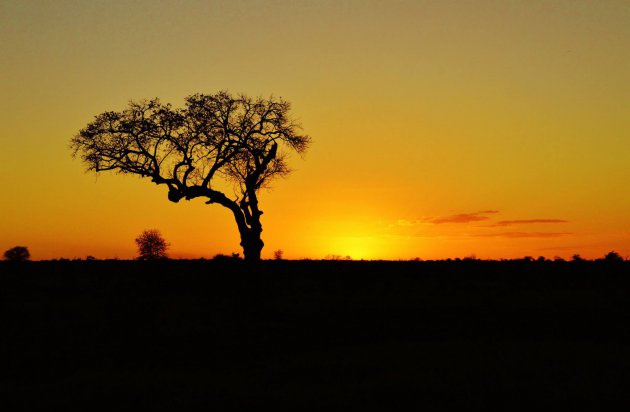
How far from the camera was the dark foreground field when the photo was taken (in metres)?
20.7

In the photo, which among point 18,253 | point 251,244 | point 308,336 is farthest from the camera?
point 18,253

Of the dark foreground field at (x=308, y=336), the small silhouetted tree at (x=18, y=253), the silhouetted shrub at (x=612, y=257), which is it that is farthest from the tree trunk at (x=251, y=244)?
the small silhouetted tree at (x=18, y=253)

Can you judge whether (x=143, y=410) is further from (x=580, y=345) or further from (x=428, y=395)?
(x=580, y=345)

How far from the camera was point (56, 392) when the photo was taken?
71.2 feet

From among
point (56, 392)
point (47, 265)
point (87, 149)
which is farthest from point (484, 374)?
point (47, 265)

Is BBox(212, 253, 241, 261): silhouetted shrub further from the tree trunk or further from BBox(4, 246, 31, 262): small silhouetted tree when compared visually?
BBox(4, 246, 31, 262): small silhouetted tree

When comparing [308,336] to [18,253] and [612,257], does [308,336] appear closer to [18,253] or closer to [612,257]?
[612,257]

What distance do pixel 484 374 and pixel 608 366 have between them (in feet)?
15.9

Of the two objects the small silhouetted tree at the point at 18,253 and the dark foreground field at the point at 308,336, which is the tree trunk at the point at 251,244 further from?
the small silhouetted tree at the point at 18,253

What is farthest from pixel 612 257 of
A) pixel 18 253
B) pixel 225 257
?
pixel 18 253

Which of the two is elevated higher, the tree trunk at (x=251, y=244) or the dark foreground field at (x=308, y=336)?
the tree trunk at (x=251, y=244)

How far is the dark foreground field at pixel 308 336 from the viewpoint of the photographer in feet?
68.0

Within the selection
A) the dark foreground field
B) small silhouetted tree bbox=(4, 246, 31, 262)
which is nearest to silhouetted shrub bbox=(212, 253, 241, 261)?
the dark foreground field

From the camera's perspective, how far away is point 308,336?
104 ft
